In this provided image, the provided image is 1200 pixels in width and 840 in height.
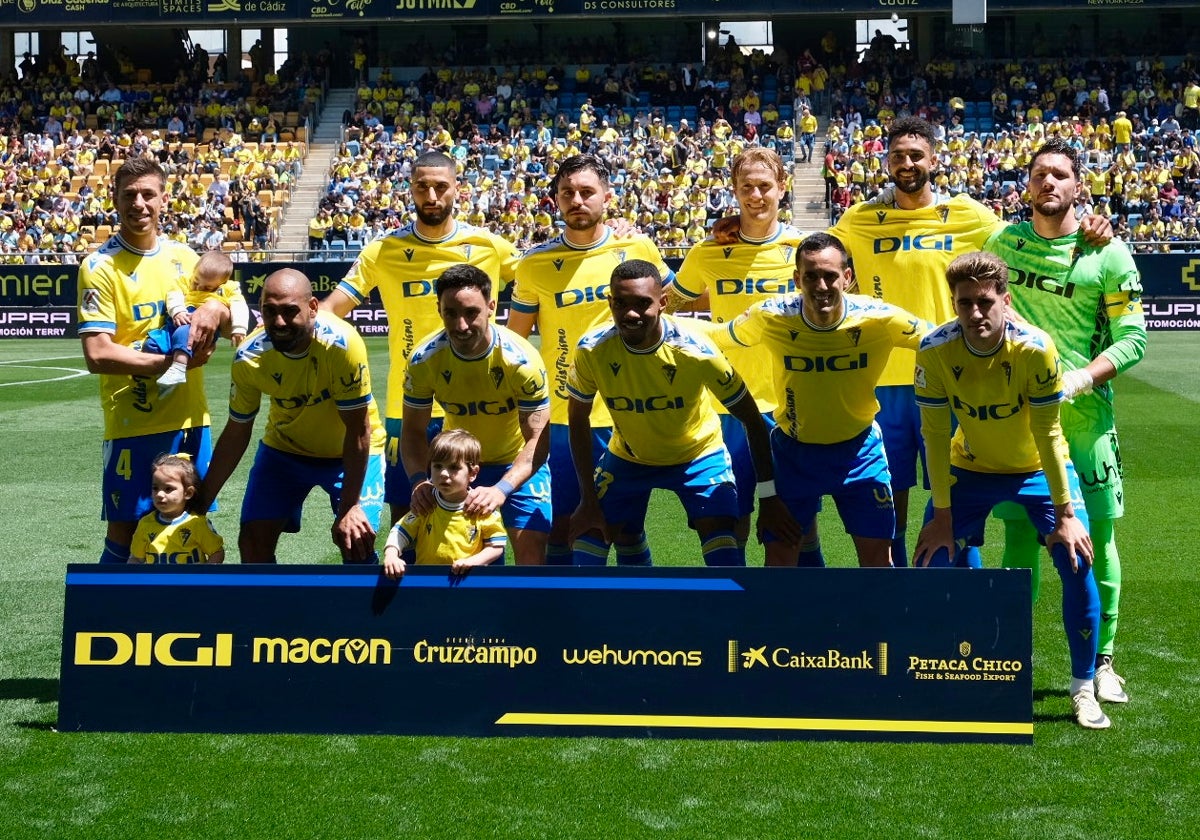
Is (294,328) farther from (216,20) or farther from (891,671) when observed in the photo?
(216,20)

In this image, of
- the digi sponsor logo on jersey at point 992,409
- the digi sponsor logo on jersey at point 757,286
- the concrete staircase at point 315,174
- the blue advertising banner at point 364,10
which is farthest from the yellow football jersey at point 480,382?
the blue advertising banner at point 364,10

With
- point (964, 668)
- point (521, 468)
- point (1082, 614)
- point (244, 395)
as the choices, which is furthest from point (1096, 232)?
point (244, 395)

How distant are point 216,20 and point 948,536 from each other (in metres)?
37.5

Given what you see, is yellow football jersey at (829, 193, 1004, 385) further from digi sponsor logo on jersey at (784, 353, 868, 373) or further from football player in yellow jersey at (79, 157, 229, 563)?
football player in yellow jersey at (79, 157, 229, 563)

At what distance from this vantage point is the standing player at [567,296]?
270 inches

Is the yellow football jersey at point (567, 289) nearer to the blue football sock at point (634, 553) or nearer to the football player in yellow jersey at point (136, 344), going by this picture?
the blue football sock at point (634, 553)

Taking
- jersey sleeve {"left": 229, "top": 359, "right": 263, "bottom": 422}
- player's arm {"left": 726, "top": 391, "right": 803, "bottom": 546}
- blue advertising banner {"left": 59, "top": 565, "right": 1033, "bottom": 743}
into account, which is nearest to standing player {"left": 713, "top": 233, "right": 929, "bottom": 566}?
player's arm {"left": 726, "top": 391, "right": 803, "bottom": 546}

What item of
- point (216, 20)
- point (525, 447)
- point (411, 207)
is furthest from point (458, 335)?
point (216, 20)

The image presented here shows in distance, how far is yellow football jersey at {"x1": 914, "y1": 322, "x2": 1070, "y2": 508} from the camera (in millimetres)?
5422

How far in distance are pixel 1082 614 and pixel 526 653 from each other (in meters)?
2.19

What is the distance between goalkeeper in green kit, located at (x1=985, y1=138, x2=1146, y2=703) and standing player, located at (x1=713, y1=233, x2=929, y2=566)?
1.86 feet

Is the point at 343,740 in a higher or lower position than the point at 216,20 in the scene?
lower

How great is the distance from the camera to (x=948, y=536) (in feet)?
18.5

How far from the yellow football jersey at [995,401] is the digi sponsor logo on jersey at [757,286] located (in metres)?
1.36
